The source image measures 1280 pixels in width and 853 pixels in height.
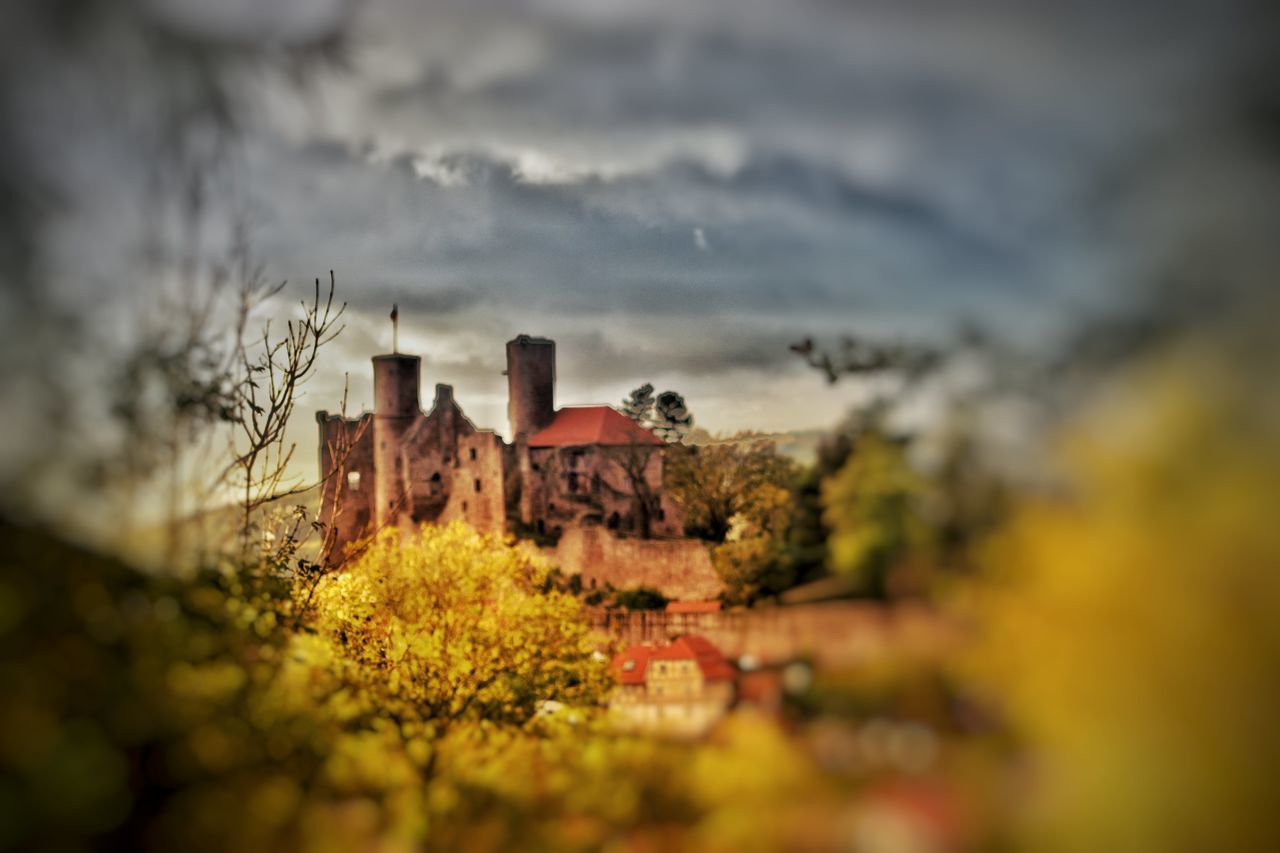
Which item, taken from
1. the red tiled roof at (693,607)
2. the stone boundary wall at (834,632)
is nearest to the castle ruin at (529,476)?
the red tiled roof at (693,607)

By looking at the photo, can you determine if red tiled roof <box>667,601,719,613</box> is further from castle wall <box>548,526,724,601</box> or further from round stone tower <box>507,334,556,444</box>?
round stone tower <box>507,334,556,444</box>

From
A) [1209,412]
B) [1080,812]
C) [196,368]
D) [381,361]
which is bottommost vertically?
[1080,812]

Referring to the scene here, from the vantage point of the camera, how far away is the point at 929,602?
2197 mm

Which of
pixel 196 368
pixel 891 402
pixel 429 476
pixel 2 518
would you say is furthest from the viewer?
pixel 429 476

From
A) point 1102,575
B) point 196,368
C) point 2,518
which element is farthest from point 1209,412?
point 196,368

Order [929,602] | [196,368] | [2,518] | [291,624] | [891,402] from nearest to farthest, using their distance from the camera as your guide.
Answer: [2,518] → [929,602] → [891,402] → [196,368] → [291,624]

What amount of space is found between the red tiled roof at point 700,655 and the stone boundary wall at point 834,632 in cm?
4

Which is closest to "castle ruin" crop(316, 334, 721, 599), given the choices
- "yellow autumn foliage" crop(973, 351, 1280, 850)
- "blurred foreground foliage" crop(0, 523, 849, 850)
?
"blurred foreground foliage" crop(0, 523, 849, 850)

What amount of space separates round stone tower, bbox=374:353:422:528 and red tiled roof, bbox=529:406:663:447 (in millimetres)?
892

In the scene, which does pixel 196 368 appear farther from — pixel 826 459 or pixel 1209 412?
pixel 1209 412

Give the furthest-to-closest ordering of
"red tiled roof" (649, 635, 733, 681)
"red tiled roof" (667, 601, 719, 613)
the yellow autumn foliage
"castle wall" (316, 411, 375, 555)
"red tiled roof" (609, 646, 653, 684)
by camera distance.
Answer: "castle wall" (316, 411, 375, 555)
"red tiled roof" (667, 601, 719, 613)
"red tiled roof" (609, 646, 653, 684)
"red tiled roof" (649, 635, 733, 681)
the yellow autumn foliage

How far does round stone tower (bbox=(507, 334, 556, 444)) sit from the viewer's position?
523 centimetres

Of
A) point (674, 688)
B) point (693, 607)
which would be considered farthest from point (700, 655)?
point (693, 607)

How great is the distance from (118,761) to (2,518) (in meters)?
0.66
